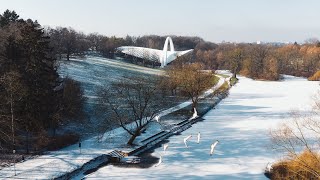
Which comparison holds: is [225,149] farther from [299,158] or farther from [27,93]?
[27,93]

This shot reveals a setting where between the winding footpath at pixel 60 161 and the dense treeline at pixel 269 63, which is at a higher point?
the dense treeline at pixel 269 63

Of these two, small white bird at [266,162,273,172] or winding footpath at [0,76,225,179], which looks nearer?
winding footpath at [0,76,225,179]

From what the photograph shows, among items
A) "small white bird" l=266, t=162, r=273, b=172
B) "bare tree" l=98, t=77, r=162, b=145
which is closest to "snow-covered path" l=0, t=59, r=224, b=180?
"bare tree" l=98, t=77, r=162, b=145

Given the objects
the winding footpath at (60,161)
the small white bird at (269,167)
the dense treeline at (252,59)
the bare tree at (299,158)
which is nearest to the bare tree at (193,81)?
the bare tree at (299,158)

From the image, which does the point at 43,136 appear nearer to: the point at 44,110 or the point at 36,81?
the point at 44,110

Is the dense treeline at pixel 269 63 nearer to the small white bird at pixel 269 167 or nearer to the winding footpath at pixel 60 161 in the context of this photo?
the small white bird at pixel 269 167

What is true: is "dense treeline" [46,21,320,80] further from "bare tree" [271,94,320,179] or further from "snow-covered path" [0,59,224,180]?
"bare tree" [271,94,320,179]

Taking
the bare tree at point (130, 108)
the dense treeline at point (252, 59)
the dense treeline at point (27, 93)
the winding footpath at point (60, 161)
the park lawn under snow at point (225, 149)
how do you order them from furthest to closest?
1. the dense treeline at point (252, 59)
2. the bare tree at point (130, 108)
3. the dense treeline at point (27, 93)
4. the park lawn under snow at point (225, 149)
5. the winding footpath at point (60, 161)

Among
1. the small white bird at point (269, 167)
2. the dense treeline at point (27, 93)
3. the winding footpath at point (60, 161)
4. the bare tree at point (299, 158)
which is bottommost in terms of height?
the small white bird at point (269, 167)
